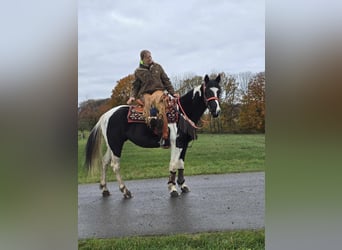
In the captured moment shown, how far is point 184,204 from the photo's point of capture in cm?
376

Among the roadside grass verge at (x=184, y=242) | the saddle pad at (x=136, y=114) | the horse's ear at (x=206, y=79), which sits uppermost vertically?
the horse's ear at (x=206, y=79)

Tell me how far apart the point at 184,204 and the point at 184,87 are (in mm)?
1098

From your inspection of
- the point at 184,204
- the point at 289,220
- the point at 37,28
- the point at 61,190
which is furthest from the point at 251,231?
the point at 37,28

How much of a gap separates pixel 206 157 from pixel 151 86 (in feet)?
2.79

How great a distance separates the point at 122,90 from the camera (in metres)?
3.77

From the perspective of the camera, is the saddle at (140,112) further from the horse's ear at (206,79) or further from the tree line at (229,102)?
the horse's ear at (206,79)

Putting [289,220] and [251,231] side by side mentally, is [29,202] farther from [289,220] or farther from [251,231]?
[289,220]

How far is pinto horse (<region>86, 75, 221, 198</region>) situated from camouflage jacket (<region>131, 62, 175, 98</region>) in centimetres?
18

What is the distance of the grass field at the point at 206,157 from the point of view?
12.4 feet

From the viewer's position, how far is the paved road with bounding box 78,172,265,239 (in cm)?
368

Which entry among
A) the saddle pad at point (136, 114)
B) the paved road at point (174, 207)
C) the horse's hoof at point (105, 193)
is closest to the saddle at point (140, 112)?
the saddle pad at point (136, 114)

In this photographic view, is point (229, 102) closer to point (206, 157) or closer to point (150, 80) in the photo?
point (206, 157)

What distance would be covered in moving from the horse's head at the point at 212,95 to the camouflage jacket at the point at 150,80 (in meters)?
→ 0.32

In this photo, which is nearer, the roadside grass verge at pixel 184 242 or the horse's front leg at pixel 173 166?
the roadside grass verge at pixel 184 242
